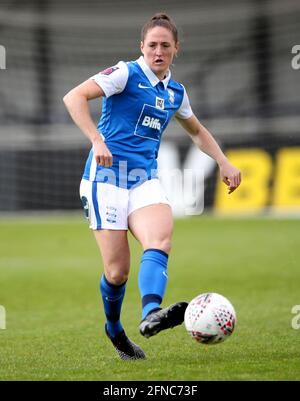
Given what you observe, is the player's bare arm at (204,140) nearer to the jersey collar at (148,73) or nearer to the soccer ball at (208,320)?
the jersey collar at (148,73)

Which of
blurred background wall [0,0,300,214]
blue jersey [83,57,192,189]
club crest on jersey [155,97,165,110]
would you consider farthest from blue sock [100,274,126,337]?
blurred background wall [0,0,300,214]

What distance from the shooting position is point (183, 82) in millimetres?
21594

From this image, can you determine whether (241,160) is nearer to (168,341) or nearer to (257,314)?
(257,314)

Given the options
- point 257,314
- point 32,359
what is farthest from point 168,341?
point 257,314

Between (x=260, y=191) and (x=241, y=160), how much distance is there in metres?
0.77

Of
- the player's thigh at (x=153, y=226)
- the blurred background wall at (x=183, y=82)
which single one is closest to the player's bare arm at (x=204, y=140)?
the player's thigh at (x=153, y=226)

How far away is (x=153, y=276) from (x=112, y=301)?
0.70 m

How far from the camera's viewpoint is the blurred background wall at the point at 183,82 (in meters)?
19.3

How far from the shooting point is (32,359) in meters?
6.10

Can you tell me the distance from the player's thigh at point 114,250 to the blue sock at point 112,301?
184 mm

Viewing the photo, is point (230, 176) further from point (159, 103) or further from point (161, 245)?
point (161, 245)

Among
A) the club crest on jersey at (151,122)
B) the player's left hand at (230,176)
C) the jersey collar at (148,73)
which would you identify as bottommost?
the player's left hand at (230,176)

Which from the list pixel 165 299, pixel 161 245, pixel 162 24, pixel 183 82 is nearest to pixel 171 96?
→ pixel 162 24

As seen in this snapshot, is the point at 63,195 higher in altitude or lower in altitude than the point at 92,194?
lower
